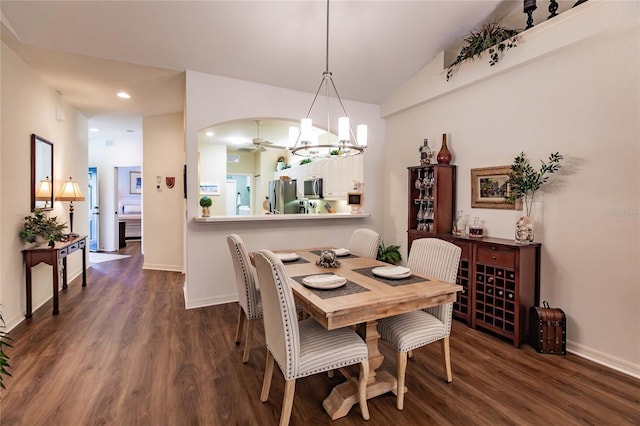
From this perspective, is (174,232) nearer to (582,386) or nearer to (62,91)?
(62,91)

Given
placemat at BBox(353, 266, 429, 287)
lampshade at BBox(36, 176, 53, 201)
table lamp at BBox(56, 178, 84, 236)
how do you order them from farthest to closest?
table lamp at BBox(56, 178, 84, 236) → lampshade at BBox(36, 176, 53, 201) → placemat at BBox(353, 266, 429, 287)

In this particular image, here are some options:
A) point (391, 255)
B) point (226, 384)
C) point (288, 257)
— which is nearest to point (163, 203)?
point (288, 257)

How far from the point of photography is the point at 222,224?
406cm

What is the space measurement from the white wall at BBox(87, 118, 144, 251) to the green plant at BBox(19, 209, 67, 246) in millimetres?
4281

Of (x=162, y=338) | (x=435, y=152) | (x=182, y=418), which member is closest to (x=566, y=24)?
(x=435, y=152)

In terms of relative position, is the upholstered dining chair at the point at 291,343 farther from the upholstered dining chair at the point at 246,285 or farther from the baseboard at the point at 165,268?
the baseboard at the point at 165,268

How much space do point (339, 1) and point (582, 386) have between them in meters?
3.80

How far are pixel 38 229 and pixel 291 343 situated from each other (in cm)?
348

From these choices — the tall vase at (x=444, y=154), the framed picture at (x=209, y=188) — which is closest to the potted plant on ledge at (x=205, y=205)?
the tall vase at (x=444, y=154)

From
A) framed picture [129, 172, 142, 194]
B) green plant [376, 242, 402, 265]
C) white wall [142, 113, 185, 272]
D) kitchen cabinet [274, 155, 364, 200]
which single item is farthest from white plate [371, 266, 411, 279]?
framed picture [129, 172, 142, 194]

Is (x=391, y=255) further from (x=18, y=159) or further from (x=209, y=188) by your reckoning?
(x=209, y=188)

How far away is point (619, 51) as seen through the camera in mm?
2539

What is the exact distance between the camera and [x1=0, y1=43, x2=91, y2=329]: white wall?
122 inches

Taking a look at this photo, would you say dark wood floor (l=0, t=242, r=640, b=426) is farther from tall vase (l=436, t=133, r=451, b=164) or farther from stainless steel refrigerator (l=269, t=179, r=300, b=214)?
stainless steel refrigerator (l=269, t=179, r=300, b=214)
